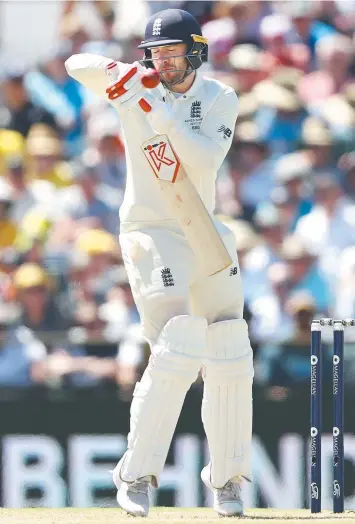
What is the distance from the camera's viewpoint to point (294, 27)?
10.5 metres

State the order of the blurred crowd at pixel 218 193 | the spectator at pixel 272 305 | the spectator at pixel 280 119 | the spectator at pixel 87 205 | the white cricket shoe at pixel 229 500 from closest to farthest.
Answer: the white cricket shoe at pixel 229 500 → the blurred crowd at pixel 218 193 → the spectator at pixel 272 305 → the spectator at pixel 87 205 → the spectator at pixel 280 119

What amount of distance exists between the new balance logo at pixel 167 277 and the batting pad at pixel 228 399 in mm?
312

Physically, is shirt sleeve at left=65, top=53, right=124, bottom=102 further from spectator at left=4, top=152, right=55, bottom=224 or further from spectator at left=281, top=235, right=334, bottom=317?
spectator at left=4, top=152, right=55, bottom=224

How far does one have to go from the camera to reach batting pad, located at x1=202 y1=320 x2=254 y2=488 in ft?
18.5

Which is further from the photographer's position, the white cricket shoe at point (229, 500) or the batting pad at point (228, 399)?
the white cricket shoe at point (229, 500)

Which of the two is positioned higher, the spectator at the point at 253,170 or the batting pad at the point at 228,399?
the spectator at the point at 253,170

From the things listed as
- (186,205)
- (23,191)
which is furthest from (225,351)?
(23,191)

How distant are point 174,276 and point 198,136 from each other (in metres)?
0.62

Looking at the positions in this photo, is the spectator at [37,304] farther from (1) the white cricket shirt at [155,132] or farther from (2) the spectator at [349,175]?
(1) the white cricket shirt at [155,132]

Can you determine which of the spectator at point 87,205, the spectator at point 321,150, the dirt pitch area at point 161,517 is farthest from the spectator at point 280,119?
the dirt pitch area at point 161,517

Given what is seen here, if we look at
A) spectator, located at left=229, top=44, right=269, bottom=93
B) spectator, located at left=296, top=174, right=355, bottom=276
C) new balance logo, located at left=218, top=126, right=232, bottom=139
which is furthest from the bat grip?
spectator, located at left=229, top=44, right=269, bottom=93

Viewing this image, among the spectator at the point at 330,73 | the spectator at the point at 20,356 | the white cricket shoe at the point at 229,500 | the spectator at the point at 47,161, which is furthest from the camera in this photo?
the spectator at the point at 330,73

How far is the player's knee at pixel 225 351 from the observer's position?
5.62 m

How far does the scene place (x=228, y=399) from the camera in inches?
224
